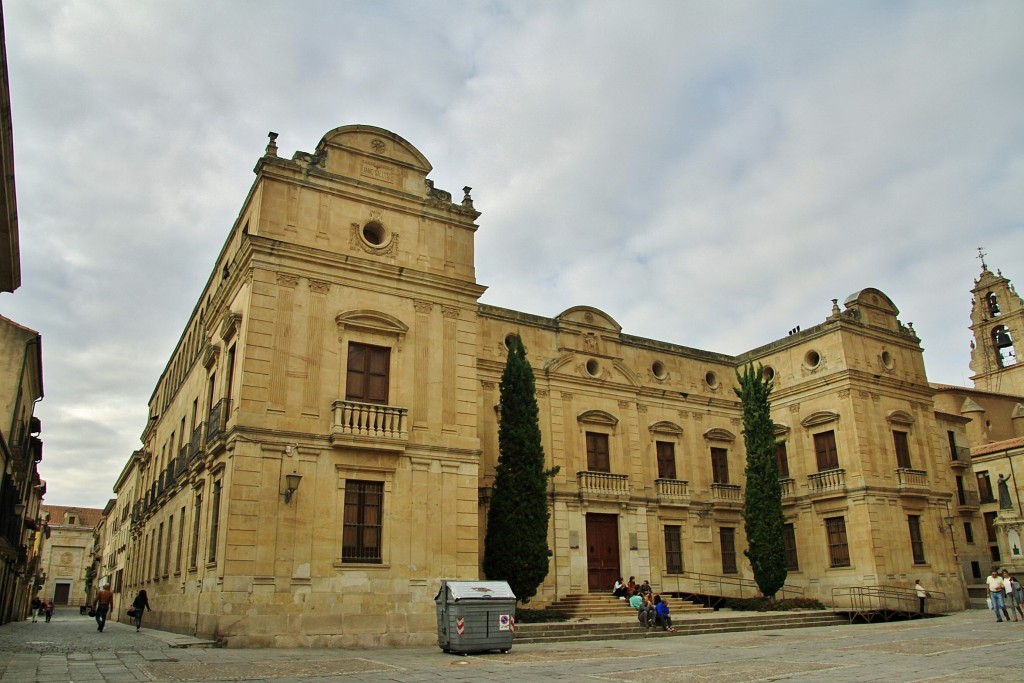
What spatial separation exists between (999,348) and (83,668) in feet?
226

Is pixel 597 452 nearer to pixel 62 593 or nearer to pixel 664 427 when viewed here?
pixel 664 427

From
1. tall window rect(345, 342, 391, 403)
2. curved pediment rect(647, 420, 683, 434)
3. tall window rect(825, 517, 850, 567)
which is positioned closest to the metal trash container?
tall window rect(345, 342, 391, 403)

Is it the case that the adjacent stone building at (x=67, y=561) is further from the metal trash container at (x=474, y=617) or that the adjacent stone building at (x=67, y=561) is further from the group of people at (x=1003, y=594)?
the group of people at (x=1003, y=594)

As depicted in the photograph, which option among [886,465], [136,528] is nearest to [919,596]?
[886,465]

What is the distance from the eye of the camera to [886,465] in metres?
30.0

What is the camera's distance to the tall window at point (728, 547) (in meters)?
30.0

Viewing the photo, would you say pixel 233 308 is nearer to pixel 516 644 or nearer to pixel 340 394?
pixel 340 394

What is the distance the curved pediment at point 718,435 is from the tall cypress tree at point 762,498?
286cm

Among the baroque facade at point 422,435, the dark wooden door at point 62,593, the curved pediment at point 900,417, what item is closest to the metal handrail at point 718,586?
the baroque facade at point 422,435

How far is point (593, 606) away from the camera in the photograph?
2419 cm

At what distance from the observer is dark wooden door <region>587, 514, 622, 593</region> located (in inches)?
1041

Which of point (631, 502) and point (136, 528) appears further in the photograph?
point (136, 528)

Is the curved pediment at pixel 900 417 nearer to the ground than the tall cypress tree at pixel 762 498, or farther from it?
farther from it

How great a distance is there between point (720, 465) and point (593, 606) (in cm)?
1038
